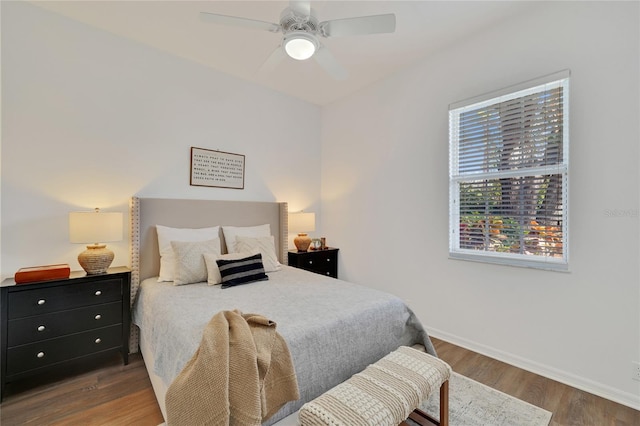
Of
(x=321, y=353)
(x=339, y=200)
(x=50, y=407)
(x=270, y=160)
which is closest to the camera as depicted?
(x=321, y=353)

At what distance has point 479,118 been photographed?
105 inches

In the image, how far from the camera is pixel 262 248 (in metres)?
2.99

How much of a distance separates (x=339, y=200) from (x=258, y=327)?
2.87 metres

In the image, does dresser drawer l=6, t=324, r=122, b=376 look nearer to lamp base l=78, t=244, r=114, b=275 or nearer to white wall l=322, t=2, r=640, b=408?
lamp base l=78, t=244, r=114, b=275

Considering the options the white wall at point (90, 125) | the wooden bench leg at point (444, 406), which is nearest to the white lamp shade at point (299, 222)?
the white wall at point (90, 125)

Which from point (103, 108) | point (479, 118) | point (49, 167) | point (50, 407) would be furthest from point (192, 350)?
point (479, 118)

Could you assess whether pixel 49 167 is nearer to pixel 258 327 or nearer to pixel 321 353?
pixel 258 327

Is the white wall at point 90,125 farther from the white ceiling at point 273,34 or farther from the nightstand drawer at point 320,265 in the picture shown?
the nightstand drawer at point 320,265

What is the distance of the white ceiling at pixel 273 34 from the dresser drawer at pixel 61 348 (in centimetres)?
264

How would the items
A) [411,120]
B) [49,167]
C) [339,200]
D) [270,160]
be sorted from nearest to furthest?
[49,167], [411,120], [270,160], [339,200]

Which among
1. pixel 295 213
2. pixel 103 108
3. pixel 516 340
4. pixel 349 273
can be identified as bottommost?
pixel 516 340

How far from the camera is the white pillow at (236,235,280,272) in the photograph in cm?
292

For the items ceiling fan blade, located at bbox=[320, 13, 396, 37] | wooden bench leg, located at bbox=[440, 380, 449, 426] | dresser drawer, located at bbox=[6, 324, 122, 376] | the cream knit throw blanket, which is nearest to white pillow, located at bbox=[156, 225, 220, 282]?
dresser drawer, located at bbox=[6, 324, 122, 376]

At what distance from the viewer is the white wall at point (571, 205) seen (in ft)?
6.36
